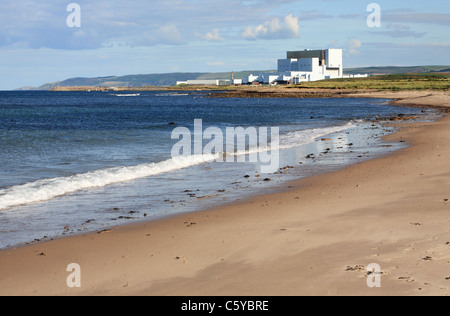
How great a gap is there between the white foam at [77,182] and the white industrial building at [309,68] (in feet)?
543

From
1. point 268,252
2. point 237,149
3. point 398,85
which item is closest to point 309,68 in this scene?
point 398,85

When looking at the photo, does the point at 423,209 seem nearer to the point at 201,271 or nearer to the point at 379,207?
the point at 379,207

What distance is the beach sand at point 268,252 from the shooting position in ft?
19.0

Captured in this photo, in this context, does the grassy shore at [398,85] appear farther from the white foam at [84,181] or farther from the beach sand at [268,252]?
the beach sand at [268,252]

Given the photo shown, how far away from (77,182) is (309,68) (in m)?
177

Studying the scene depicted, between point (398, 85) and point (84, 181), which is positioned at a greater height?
point (398, 85)

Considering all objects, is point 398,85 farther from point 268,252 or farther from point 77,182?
point 268,252

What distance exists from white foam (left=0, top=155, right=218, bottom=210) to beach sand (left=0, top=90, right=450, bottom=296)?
3929 mm

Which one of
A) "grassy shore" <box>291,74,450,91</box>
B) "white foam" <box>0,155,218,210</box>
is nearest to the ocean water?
"white foam" <box>0,155,218,210</box>

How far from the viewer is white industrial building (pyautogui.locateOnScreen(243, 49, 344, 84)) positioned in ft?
590

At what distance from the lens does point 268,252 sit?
699 centimetres

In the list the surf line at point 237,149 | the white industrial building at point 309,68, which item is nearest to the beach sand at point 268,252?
the surf line at point 237,149

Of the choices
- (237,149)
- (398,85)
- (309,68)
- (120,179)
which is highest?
(309,68)
